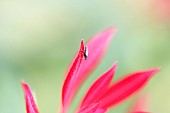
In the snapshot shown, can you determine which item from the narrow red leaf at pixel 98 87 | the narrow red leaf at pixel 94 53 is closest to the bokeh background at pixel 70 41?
the narrow red leaf at pixel 94 53

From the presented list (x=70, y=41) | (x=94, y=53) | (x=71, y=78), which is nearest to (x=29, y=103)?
(x=71, y=78)

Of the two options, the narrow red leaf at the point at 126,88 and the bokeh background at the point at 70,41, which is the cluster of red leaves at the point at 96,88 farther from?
the bokeh background at the point at 70,41

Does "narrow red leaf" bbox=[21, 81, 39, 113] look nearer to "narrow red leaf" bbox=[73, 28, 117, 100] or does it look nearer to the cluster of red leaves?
the cluster of red leaves

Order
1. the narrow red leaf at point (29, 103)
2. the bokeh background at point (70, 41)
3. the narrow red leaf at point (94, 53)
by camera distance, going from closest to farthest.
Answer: the narrow red leaf at point (29, 103)
the narrow red leaf at point (94, 53)
the bokeh background at point (70, 41)

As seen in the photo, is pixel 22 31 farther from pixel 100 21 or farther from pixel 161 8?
pixel 161 8

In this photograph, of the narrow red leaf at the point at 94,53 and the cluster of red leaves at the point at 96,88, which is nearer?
the cluster of red leaves at the point at 96,88

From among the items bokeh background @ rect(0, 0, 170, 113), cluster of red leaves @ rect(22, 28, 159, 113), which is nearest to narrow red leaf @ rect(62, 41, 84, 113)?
cluster of red leaves @ rect(22, 28, 159, 113)
